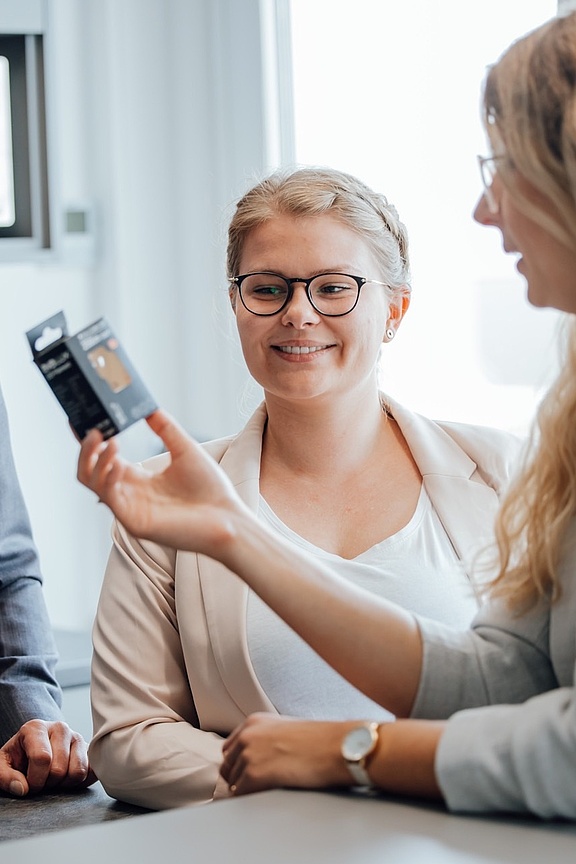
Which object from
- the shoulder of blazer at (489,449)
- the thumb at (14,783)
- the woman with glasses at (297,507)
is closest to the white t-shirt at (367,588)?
the woman with glasses at (297,507)

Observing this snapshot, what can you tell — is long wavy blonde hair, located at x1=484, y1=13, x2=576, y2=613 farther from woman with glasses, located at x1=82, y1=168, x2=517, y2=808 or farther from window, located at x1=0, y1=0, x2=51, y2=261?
window, located at x1=0, y1=0, x2=51, y2=261

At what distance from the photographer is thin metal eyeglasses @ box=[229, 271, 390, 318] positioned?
1816 millimetres

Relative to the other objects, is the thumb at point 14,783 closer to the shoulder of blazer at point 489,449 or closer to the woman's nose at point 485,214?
the shoulder of blazer at point 489,449

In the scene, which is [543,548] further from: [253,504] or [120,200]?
[120,200]

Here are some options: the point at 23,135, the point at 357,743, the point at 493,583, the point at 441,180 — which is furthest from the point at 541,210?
the point at 23,135

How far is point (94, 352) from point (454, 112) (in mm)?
1949

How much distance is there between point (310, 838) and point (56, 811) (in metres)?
0.71

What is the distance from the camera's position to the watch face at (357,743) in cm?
105

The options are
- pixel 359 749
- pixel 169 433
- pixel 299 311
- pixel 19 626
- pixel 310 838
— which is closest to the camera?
pixel 310 838

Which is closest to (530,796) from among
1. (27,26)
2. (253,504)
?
(253,504)

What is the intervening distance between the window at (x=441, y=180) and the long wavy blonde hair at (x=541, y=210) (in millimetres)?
1239

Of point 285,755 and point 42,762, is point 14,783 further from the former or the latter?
point 285,755

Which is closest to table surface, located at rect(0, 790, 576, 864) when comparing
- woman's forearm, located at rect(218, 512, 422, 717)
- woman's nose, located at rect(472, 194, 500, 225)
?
woman's forearm, located at rect(218, 512, 422, 717)

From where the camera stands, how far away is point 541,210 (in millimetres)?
1108
